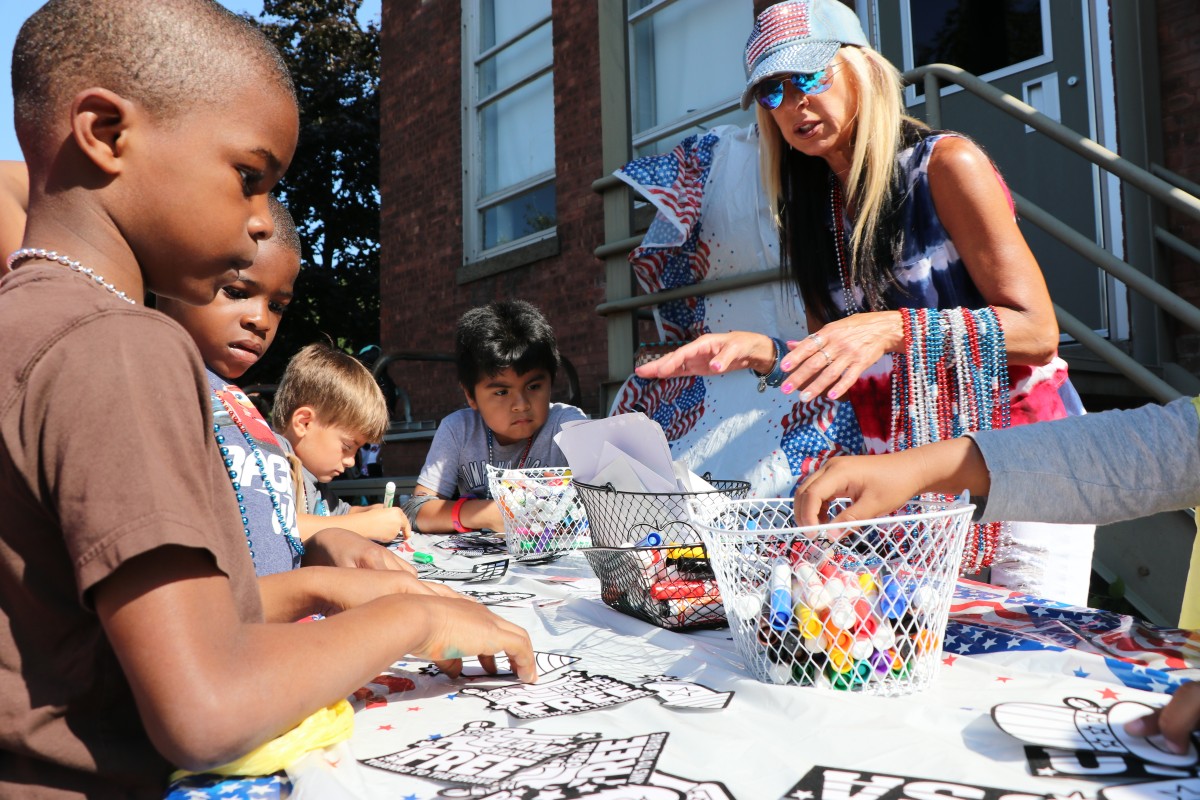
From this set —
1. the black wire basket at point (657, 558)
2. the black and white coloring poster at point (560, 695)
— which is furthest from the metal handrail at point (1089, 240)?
the black and white coloring poster at point (560, 695)

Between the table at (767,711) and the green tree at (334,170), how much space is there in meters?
16.5

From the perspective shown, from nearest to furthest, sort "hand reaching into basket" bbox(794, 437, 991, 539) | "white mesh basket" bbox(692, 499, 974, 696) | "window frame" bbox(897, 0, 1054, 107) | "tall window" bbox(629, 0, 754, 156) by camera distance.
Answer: "white mesh basket" bbox(692, 499, 974, 696) → "hand reaching into basket" bbox(794, 437, 991, 539) → "window frame" bbox(897, 0, 1054, 107) → "tall window" bbox(629, 0, 754, 156)

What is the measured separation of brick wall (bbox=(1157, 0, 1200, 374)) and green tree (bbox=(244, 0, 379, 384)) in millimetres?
14878

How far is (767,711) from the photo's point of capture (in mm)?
943

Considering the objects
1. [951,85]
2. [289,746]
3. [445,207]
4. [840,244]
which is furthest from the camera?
[445,207]

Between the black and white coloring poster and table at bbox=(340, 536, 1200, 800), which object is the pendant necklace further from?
the black and white coloring poster

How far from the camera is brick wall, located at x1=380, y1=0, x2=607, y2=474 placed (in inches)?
245

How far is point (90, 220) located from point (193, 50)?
20cm

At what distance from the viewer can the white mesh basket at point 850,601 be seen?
3.20 ft

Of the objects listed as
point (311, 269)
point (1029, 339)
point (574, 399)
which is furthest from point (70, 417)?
point (311, 269)

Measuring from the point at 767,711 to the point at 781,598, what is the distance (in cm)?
13

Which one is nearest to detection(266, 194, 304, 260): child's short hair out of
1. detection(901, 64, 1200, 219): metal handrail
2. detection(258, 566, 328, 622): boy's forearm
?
detection(258, 566, 328, 622): boy's forearm

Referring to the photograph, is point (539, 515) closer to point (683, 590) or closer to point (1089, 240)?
point (683, 590)

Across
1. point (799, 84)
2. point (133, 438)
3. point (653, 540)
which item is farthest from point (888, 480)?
point (799, 84)
